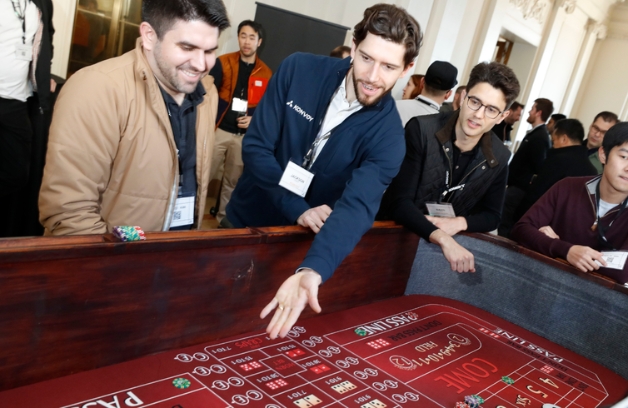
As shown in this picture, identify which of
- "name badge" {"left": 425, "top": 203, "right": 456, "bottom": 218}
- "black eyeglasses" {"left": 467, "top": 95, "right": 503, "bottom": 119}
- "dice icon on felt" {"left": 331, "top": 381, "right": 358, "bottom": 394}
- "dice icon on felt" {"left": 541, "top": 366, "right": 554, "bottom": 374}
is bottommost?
"dice icon on felt" {"left": 541, "top": 366, "right": 554, "bottom": 374}

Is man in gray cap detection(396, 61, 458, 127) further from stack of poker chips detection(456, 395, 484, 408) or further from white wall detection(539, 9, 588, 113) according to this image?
white wall detection(539, 9, 588, 113)

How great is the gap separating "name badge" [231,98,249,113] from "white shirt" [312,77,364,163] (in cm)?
270

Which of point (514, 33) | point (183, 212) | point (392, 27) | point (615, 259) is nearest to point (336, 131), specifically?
point (392, 27)

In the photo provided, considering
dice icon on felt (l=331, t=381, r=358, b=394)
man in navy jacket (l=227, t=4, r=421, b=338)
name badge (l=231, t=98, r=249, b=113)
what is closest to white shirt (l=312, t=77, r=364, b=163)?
man in navy jacket (l=227, t=4, r=421, b=338)

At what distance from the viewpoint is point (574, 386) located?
6.06 ft

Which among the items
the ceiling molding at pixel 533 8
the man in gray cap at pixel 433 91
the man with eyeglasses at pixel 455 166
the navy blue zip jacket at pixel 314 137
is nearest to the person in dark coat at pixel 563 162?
the man in gray cap at pixel 433 91

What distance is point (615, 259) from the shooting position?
2184 millimetres

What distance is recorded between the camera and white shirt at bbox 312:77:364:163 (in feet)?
6.40

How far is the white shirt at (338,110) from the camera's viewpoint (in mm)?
1949

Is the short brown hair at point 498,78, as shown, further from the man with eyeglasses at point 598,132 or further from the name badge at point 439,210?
the man with eyeglasses at point 598,132

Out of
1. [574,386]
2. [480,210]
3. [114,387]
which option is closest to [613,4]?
[480,210]

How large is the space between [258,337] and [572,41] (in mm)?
10549

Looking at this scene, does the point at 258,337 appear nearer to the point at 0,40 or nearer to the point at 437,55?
the point at 0,40

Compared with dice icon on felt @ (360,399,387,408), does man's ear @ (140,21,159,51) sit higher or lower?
higher
